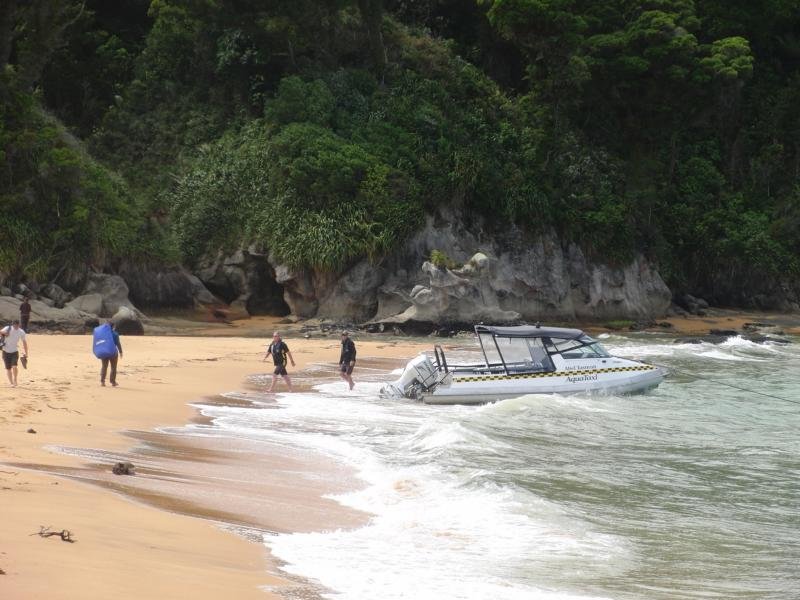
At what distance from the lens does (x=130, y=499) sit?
31.2 ft

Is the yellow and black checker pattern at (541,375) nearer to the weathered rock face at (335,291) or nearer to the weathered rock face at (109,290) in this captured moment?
the weathered rock face at (109,290)

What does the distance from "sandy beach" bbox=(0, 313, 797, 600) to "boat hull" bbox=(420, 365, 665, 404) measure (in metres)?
4.61

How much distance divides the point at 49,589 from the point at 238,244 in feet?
118

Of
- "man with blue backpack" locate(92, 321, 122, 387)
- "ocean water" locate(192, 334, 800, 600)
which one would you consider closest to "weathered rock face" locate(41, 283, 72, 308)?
"ocean water" locate(192, 334, 800, 600)

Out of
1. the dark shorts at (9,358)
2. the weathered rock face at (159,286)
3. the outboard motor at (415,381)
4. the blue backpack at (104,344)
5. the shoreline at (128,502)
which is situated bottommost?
the shoreline at (128,502)

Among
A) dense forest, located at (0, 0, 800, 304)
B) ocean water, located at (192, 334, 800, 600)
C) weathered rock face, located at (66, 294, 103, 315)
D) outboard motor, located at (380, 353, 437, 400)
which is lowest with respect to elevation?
ocean water, located at (192, 334, 800, 600)

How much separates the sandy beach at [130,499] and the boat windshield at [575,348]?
6.96 meters

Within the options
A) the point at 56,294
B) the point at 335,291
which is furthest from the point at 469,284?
the point at 56,294

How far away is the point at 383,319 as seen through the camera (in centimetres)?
3775

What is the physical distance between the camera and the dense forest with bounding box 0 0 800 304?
129 ft

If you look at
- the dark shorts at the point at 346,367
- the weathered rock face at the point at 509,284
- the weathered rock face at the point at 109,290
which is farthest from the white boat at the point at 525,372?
the weathered rock face at the point at 109,290

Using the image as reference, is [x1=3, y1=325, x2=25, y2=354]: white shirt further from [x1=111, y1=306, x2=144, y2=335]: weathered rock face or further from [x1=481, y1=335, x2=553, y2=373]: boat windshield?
[x1=111, y1=306, x2=144, y2=335]: weathered rock face

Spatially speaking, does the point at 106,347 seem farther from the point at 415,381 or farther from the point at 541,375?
the point at 541,375

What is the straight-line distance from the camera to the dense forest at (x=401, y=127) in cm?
3934
